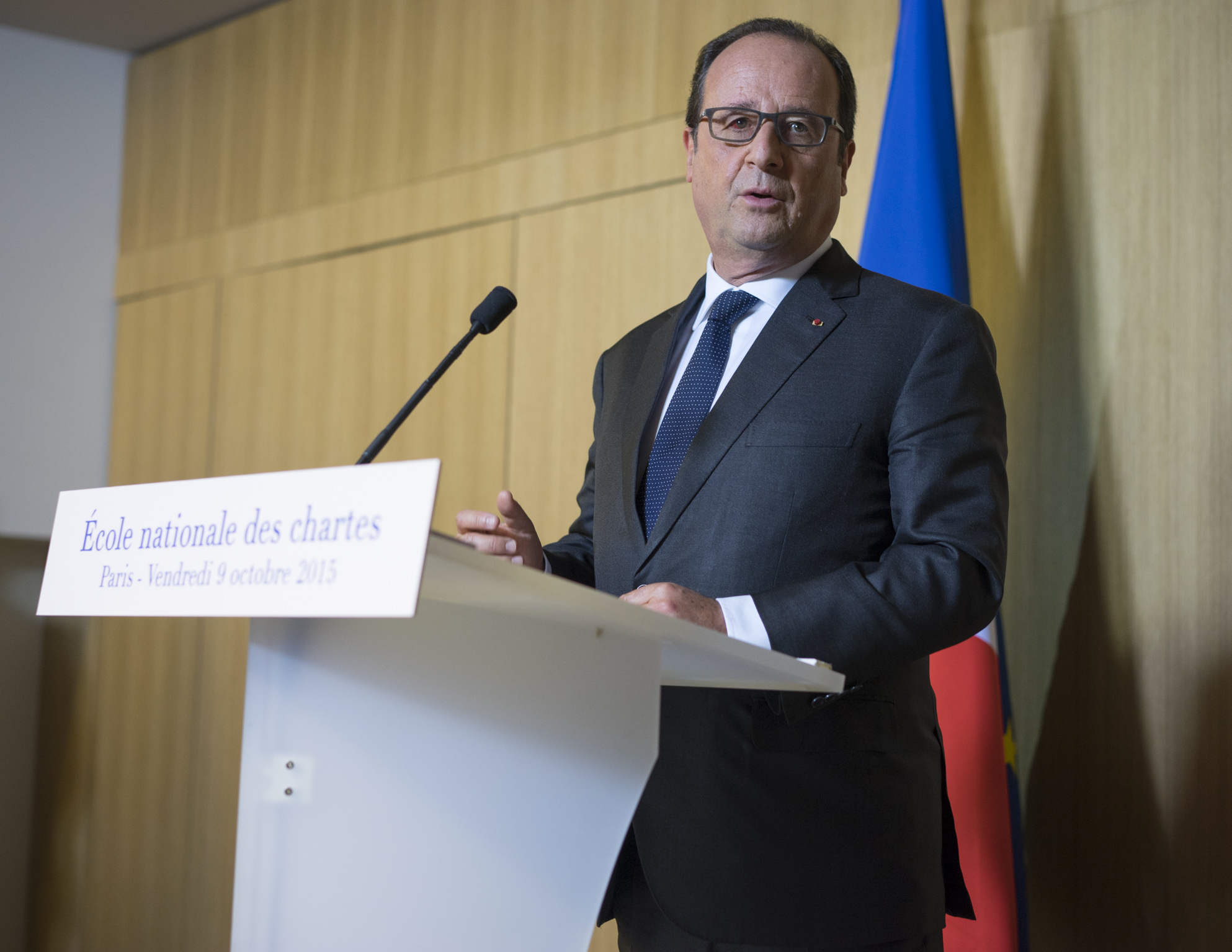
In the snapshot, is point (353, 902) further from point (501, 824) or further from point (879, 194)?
point (879, 194)

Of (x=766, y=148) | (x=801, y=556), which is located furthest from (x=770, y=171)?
(x=801, y=556)

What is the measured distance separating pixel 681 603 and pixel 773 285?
0.73 meters

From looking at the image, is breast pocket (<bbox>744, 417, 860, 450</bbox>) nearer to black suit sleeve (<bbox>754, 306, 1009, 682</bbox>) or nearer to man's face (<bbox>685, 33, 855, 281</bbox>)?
black suit sleeve (<bbox>754, 306, 1009, 682</bbox>)

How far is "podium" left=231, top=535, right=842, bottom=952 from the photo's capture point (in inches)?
43.5

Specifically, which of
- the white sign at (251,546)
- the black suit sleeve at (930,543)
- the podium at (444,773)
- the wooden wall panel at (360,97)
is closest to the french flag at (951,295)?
the black suit sleeve at (930,543)

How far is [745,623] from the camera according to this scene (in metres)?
1.29


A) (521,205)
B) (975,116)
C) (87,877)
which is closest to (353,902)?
(975,116)

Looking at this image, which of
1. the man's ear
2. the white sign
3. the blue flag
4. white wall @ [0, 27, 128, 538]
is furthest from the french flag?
white wall @ [0, 27, 128, 538]

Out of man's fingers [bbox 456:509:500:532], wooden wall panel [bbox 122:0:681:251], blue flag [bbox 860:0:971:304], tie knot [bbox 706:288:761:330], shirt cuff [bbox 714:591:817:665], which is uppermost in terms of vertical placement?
wooden wall panel [bbox 122:0:681:251]

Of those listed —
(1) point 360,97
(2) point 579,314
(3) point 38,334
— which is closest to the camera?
(2) point 579,314

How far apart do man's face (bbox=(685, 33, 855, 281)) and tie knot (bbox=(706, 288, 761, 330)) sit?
8cm

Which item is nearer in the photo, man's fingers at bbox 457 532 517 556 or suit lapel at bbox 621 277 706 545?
man's fingers at bbox 457 532 517 556

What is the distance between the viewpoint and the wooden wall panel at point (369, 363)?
149 inches

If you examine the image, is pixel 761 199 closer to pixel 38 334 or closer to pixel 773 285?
pixel 773 285
